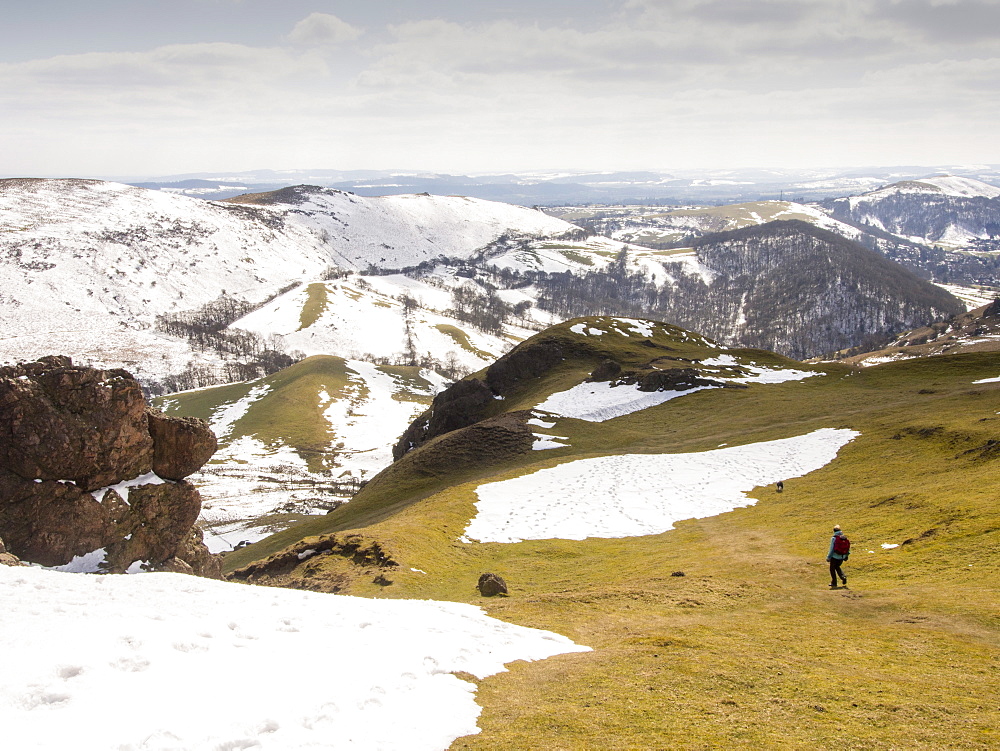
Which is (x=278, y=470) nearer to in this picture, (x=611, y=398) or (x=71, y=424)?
(x=611, y=398)

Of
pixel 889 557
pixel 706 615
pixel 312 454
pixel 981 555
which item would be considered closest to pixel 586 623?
pixel 706 615

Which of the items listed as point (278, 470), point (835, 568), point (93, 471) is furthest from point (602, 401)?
point (278, 470)

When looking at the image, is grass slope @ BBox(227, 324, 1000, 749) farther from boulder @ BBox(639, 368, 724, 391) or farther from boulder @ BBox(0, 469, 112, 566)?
boulder @ BBox(639, 368, 724, 391)

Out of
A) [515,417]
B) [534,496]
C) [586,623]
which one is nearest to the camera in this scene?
[586,623]

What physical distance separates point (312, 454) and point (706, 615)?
166 metres

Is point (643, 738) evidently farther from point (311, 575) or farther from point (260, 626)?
point (311, 575)

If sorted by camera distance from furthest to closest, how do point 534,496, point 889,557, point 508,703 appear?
1. point 534,496
2. point 889,557
3. point 508,703

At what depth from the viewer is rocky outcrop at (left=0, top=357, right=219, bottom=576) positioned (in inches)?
1211

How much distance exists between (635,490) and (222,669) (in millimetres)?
38950

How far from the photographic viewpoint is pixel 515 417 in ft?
247

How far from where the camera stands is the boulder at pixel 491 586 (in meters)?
30.0

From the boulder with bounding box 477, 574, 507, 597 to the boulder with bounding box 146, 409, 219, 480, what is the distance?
1948 centimetres

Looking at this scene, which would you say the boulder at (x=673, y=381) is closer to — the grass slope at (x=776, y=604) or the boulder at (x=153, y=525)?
the grass slope at (x=776, y=604)

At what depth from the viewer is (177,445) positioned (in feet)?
121
